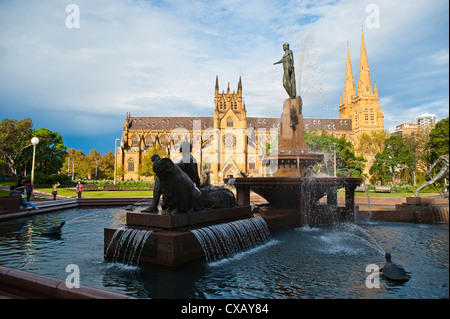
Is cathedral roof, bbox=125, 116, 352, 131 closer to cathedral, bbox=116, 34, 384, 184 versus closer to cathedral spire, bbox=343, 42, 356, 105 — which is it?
cathedral, bbox=116, 34, 384, 184

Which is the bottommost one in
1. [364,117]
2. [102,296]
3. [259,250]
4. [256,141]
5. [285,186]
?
[259,250]

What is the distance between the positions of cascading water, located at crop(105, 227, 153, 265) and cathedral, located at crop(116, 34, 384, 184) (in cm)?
5217

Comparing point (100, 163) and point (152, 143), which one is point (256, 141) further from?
point (100, 163)

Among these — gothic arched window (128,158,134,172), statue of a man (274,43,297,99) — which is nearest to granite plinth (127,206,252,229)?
statue of a man (274,43,297,99)

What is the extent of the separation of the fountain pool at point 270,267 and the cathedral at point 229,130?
50.5 meters

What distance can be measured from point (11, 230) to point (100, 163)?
3399 inches

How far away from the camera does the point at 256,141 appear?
78.3 metres

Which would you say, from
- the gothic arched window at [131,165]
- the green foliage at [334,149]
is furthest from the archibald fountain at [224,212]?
the gothic arched window at [131,165]

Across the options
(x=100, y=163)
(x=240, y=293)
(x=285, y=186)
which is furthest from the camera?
(x=100, y=163)

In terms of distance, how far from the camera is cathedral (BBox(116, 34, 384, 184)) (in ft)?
235

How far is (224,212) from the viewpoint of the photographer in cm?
841

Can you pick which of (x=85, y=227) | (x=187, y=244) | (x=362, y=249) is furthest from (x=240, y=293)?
(x=85, y=227)

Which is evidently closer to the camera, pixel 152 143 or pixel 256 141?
pixel 256 141

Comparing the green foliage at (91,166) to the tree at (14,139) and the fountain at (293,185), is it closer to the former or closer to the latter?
the tree at (14,139)
